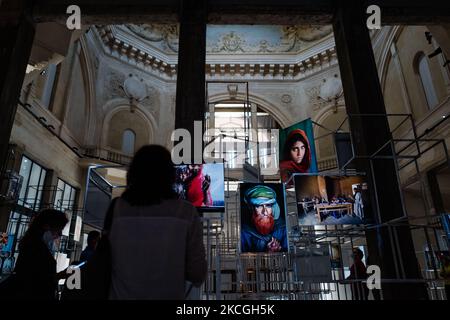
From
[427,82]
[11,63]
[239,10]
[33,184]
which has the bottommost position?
[33,184]

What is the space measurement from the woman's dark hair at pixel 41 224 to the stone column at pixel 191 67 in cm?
232

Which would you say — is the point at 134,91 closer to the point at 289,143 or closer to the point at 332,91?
the point at 332,91

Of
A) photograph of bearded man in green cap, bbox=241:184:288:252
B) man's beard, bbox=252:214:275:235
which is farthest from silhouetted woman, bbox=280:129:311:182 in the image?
man's beard, bbox=252:214:275:235

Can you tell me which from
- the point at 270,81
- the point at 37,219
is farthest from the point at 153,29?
the point at 37,219

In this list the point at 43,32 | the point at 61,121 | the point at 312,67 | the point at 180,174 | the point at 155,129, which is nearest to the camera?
the point at 180,174

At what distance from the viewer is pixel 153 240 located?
154 cm

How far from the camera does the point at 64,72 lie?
13.2 m

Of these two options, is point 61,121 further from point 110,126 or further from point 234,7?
point 234,7

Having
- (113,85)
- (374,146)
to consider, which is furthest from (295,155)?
(113,85)

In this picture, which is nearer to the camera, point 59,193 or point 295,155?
point 295,155

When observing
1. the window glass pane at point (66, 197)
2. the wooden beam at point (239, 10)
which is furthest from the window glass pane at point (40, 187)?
the wooden beam at point (239, 10)

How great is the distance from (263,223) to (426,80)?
422 inches

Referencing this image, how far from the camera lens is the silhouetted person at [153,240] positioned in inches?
59.0
